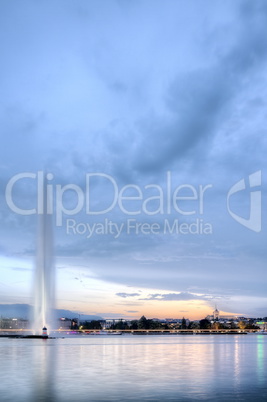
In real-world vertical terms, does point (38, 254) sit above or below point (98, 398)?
above

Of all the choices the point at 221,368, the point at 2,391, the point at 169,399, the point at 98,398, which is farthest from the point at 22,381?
the point at 221,368

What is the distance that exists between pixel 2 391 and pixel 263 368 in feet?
63.2

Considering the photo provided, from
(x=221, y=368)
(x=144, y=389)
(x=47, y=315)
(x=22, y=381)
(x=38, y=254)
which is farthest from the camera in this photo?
(x=47, y=315)

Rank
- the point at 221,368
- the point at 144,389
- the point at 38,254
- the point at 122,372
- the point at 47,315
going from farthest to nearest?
the point at 47,315, the point at 38,254, the point at 221,368, the point at 122,372, the point at 144,389

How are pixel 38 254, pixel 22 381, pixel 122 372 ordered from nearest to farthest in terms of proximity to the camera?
pixel 22 381 < pixel 122 372 < pixel 38 254

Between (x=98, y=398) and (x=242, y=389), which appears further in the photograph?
(x=242, y=389)

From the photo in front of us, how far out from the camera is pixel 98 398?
20.6 m

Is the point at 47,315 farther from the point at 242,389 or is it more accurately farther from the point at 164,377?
the point at 242,389

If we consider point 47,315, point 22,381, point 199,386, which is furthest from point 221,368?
point 47,315

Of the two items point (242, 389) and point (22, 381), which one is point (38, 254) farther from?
point (242, 389)

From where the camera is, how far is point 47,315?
84.4 m

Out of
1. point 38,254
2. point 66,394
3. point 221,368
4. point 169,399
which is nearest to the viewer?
point 169,399

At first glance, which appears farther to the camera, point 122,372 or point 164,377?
point 122,372

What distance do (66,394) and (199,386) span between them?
21.3 ft
